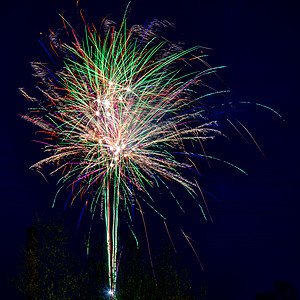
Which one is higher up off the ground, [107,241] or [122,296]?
[107,241]

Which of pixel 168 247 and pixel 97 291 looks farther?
pixel 168 247

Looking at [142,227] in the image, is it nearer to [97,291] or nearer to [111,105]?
[97,291]

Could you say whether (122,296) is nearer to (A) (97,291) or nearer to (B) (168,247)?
(A) (97,291)

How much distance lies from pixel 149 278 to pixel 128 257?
140cm

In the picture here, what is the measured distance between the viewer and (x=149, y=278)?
18578mm

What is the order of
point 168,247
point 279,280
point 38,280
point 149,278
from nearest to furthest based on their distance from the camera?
1. point 149,278
2. point 168,247
3. point 38,280
4. point 279,280

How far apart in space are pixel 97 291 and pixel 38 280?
5566 millimetres

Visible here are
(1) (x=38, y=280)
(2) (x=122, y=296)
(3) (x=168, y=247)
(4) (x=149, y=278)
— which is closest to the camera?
(2) (x=122, y=296)

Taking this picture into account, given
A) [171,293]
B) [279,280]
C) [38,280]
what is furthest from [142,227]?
[279,280]

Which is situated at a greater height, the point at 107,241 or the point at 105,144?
the point at 105,144

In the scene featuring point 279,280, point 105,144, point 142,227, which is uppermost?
point 105,144

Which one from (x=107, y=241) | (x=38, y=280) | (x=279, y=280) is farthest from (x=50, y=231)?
(x=279, y=280)

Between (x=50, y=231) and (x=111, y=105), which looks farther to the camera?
(x=50, y=231)

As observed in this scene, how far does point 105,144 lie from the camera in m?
19.0
